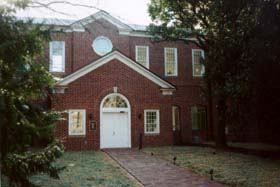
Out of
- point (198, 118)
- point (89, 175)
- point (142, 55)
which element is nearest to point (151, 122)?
point (142, 55)

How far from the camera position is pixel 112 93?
757 inches

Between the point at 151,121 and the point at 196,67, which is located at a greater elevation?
the point at 196,67

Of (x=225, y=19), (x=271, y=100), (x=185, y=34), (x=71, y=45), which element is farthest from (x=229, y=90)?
(x=71, y=45)

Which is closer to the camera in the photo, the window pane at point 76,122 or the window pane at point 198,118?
the window pane at point 76,122

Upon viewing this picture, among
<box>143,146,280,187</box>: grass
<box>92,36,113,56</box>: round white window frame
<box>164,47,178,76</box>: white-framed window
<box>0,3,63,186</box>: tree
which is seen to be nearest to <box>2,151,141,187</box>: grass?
<box>143,146,280,187</box>: grass

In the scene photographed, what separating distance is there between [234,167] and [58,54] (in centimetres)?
1436

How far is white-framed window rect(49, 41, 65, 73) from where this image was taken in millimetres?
21984

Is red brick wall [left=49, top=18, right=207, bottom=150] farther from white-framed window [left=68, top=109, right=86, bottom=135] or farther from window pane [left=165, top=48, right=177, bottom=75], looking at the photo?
window pane [left=165, top=48, right=177, bottom=75]

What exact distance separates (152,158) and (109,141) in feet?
15.3

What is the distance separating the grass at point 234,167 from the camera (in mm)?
10336

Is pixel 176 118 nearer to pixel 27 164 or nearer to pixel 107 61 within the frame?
pixel 107 61

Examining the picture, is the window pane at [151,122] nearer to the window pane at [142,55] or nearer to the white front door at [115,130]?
the white front door at [115,130]

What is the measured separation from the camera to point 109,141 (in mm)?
19094

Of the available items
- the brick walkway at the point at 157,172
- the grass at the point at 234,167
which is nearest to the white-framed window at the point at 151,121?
the grass at the point at 234,167
